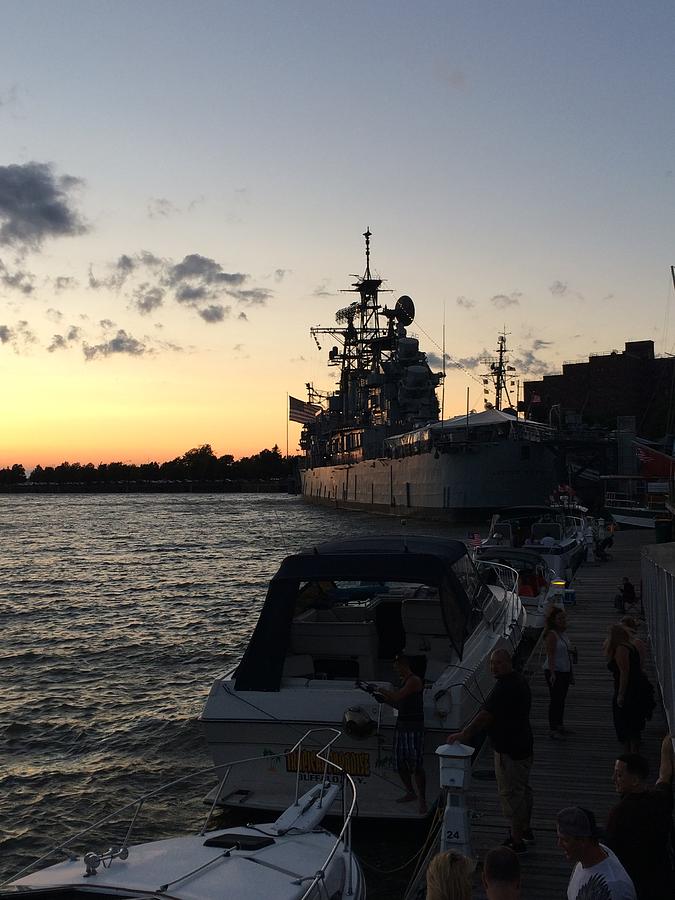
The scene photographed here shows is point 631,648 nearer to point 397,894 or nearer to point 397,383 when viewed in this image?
point 397,894

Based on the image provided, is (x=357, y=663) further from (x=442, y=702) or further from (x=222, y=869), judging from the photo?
(x=222, y=869)

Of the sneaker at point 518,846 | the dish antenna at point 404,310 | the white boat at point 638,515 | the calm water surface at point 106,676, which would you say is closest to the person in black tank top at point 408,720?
the sneaker at point 518,846

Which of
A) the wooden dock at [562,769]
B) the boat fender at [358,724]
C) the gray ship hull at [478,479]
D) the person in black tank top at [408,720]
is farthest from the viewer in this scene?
the gray ship hull at [478,479]

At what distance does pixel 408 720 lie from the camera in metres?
8.17

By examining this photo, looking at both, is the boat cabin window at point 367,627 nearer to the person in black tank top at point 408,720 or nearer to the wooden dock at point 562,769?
the person in black tank top at point 408,720

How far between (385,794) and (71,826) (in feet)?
16.2

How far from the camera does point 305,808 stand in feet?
22.1

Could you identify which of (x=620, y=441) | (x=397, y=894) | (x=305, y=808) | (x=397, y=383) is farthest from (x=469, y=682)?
(x=397, y=383)

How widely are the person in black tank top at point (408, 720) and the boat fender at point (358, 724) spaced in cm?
30

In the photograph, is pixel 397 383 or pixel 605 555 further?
pixel 397 383

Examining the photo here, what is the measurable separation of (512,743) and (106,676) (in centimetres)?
1442

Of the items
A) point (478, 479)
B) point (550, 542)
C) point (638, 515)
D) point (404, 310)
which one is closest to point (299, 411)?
point (404, 310)

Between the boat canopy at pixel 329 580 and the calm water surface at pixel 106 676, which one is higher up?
the boat canopy at pixel 329 580

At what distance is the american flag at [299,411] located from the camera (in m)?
98.1
